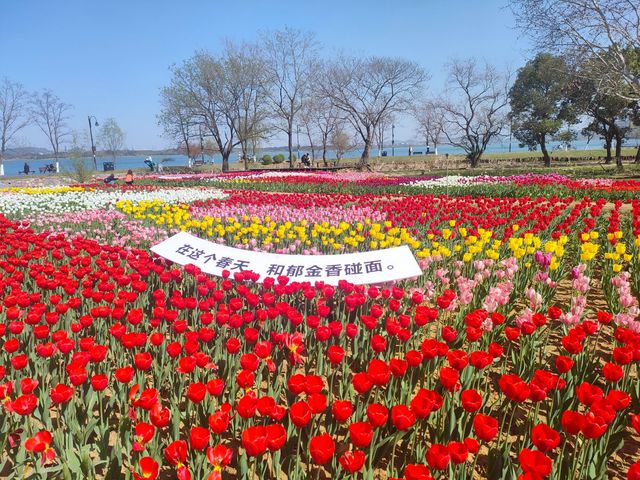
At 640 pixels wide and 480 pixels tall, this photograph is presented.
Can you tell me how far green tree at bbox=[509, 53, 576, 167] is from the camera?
40.5 meters

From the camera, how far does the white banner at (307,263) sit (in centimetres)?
423

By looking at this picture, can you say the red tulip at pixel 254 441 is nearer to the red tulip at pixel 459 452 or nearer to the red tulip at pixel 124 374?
the red tulip at pixel 459 452

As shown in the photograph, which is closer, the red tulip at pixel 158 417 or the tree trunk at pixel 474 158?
the red tulip at pixel 158 417

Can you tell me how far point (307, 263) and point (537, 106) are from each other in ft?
142

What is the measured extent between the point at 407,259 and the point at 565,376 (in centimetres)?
175

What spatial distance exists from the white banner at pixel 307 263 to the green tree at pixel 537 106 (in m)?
40.7

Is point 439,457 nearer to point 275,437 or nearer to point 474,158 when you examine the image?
point 275,437

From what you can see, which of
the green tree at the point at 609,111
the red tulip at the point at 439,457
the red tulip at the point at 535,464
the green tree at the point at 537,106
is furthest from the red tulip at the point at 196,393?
the green tree at the point at 537,106

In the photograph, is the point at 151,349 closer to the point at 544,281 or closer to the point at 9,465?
the point at 9,465

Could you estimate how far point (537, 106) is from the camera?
41312 mm

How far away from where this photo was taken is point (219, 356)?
3.29 m

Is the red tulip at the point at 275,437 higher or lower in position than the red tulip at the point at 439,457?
higher

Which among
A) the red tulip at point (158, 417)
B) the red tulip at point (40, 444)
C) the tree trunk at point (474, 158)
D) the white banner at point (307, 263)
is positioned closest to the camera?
the red tulip at point (40, 444)

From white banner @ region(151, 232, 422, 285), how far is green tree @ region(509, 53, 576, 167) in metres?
40.7
